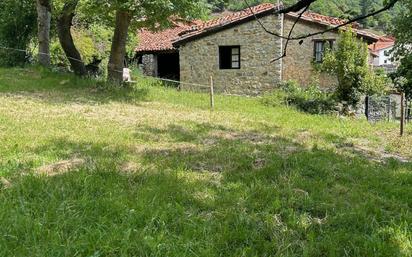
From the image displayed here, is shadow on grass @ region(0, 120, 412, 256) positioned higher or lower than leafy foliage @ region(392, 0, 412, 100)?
lower

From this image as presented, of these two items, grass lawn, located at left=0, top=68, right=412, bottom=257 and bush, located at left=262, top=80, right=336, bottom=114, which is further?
bush, located at left=262, top=80, right=336, bottom=114

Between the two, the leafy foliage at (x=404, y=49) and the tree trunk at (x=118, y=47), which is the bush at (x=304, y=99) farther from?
the tree trunk at (x=118, y=47)

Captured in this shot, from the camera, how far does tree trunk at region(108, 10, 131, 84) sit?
581 inches

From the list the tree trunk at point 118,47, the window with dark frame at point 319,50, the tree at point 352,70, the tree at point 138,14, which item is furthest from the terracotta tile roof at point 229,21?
the tree trunk at point 118,47

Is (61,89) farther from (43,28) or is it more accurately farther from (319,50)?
(319,50)

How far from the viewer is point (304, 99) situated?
1859cm

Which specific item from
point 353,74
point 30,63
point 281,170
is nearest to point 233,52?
point 353,74

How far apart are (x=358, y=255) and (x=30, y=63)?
16.6 metres

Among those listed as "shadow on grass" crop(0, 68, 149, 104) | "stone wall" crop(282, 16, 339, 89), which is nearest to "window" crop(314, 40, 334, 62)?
"stone wall" crop(282, 16, 339, 89)

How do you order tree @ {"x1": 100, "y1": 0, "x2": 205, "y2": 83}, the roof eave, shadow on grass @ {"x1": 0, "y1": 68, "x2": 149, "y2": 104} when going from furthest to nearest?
the roof eave
tree @ {"x1": 100, "y1": 0, "x2": 205, "y2": 83}
shadow on grass @ {"x1": 0, "y1": 68, "x2": 149, "y2": 104}

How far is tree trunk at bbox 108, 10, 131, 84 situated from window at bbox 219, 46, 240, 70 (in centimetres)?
813

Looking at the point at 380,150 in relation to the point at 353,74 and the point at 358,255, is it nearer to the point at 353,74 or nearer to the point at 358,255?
the point at 358,255

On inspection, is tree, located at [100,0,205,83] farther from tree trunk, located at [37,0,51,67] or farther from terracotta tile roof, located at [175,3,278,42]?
terracotta tile roof, located at [175,3,278,42]

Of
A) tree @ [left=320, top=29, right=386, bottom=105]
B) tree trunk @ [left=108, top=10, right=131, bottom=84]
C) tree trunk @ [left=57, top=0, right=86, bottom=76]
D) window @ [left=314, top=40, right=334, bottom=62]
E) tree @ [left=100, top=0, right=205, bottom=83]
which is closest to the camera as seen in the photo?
tree @ [left=100, top=0, right=205, bottom=83]
